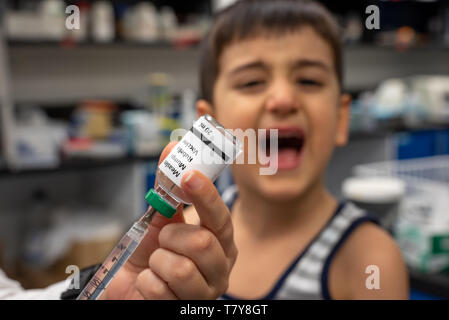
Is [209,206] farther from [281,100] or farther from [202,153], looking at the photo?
[281,100]

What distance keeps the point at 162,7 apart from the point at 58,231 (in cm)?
116

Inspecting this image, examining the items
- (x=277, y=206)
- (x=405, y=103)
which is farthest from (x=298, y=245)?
(x=405, y=103)

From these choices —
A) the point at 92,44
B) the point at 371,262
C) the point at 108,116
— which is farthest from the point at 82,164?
the point at 371,262

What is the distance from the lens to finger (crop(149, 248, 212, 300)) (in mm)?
307

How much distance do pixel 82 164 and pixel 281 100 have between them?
1.54 m

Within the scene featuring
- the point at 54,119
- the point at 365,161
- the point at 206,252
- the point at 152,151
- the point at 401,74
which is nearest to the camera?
the point at 206,252

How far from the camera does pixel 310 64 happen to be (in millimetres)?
465

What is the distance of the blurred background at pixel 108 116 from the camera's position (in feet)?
5.59

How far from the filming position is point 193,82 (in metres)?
2.62

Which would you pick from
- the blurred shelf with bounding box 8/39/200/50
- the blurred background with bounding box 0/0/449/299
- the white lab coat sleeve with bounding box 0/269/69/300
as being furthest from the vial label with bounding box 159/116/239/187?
the blurred shelf with bounding box 8/39/200/50

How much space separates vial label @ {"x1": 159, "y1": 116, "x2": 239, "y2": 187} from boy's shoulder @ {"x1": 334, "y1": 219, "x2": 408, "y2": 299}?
0.99 ft

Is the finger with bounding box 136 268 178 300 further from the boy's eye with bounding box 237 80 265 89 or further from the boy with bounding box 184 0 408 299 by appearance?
the boy's eye with bounding box 237 80 265 89

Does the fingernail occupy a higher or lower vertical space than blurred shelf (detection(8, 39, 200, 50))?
lower
